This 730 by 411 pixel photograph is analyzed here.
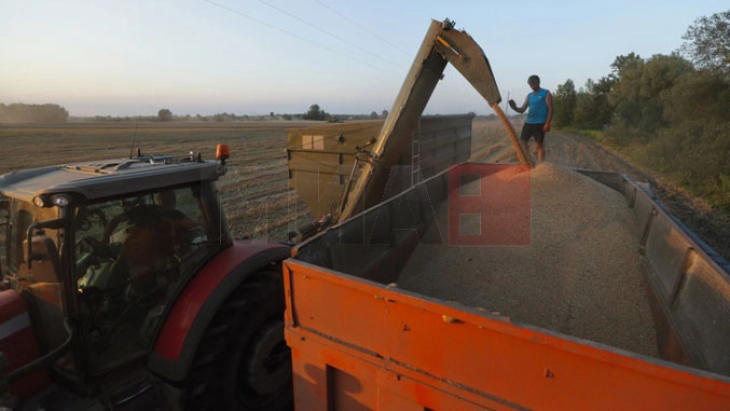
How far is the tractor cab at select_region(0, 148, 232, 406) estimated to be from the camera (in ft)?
5.82

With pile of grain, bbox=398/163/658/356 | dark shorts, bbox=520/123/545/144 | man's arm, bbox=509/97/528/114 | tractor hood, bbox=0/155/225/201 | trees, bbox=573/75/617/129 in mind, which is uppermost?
trees, bbox=573/75/617/129

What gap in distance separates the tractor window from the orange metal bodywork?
86 centimetres

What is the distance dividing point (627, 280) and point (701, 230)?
5.76 meters

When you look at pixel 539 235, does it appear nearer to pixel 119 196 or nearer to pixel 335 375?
pixel 335 375

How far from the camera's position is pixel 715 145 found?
1177cm

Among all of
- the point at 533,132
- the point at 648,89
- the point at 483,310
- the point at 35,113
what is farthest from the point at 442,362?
the point at 35,113

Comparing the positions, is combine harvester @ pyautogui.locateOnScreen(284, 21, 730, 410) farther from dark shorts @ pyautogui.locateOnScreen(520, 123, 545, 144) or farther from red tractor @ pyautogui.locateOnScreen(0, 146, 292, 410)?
dark shorts @ pyautogui.locateOnScreen(520, 123, 545, 144)

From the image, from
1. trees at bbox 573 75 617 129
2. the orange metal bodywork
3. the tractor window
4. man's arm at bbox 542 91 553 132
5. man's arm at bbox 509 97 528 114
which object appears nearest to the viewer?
the orange metal bodywork

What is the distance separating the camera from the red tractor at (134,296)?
180 cm

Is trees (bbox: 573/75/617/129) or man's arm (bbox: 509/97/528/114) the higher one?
trees (bbox: 573/75/617/129)

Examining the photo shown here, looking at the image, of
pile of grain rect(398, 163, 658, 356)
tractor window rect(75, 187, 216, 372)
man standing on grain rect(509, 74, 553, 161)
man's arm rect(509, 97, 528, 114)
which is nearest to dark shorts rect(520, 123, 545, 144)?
man standing on grain rect(509, 74, 553, 161)

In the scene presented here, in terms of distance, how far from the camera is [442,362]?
1.44 m

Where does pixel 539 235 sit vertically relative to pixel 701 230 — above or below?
above

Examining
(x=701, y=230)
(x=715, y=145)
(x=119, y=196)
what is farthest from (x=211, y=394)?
(x=715, y=145)
